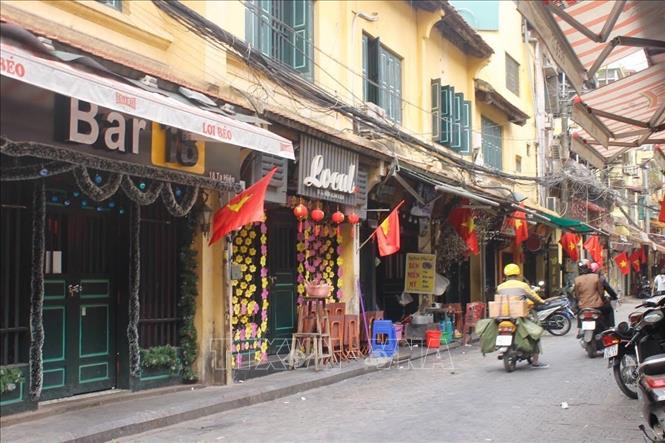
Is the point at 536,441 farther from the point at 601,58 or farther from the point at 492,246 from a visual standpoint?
the point at 492,246

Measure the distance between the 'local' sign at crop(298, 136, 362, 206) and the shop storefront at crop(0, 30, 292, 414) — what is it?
1.40 metres

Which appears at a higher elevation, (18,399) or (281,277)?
(281,277)

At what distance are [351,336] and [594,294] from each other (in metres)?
4.45

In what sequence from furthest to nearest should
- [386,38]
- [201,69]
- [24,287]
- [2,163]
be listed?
[386,38] → [201,69] → [24,287] → [2,163]

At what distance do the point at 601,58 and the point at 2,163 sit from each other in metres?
6.08

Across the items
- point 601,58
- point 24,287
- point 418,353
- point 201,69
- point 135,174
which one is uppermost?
point 201,69

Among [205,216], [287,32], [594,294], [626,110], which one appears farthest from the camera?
[594,294]

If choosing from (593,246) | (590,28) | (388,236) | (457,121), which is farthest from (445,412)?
(593,246)

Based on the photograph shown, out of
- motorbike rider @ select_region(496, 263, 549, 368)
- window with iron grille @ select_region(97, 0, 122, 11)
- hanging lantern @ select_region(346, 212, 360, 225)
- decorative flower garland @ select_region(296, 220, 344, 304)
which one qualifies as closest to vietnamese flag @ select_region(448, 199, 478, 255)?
decorative flower garland @ select_region(296, 220, 344, 304)

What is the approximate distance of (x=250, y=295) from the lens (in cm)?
1134

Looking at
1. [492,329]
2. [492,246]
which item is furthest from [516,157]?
[492,329]

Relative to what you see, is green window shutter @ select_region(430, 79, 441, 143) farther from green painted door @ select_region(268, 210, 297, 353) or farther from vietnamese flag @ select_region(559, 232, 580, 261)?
vietnamese flag @ select_region(559, 232, 580, 261)

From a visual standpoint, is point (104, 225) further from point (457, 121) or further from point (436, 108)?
point (457, 121)

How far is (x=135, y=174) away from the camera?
310 inches
